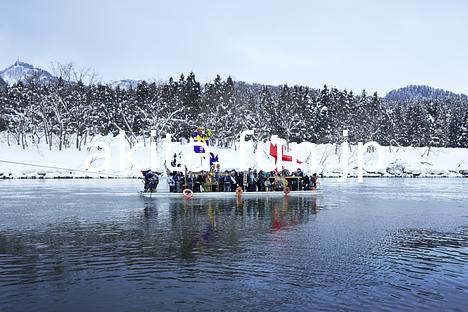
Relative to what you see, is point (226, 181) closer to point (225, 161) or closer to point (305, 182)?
point (305, 182)

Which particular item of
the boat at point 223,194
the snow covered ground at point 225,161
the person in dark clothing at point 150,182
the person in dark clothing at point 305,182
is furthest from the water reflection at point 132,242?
the snow covered ground at point 225,161

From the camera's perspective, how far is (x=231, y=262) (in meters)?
11.9

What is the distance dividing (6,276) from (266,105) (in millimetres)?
84705

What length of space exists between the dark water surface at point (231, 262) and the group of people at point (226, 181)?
12.2 m

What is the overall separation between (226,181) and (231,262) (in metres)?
22.9

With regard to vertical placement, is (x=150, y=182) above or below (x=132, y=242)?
above

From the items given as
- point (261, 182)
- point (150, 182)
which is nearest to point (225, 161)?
point (261, 182)

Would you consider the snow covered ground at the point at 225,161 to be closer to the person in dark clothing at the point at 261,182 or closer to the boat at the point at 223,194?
A: the person in dark clothing at the point at 261,182

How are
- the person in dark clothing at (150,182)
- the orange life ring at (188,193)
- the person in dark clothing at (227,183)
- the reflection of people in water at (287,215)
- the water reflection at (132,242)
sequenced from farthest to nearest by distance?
the person in dark clothing at (227,183)
the person in dark clothing at (150,182)
the orange life ring at (188,193)
the reflection of people in water at (287,215)
the water reflection at (132,242)

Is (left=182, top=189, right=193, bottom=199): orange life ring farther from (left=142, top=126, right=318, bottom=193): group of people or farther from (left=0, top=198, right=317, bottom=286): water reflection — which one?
(left=0, top=198, right=317, bottom=286): water reflection

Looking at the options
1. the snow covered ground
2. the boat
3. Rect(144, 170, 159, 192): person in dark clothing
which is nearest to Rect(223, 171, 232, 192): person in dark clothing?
the boat

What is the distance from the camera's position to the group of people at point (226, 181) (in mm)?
33969

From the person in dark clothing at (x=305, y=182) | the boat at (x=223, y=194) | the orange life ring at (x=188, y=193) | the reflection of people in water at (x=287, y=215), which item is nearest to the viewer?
the reflection of people in water at (x=287, y=215)

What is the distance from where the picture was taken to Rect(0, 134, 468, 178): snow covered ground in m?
63.6
